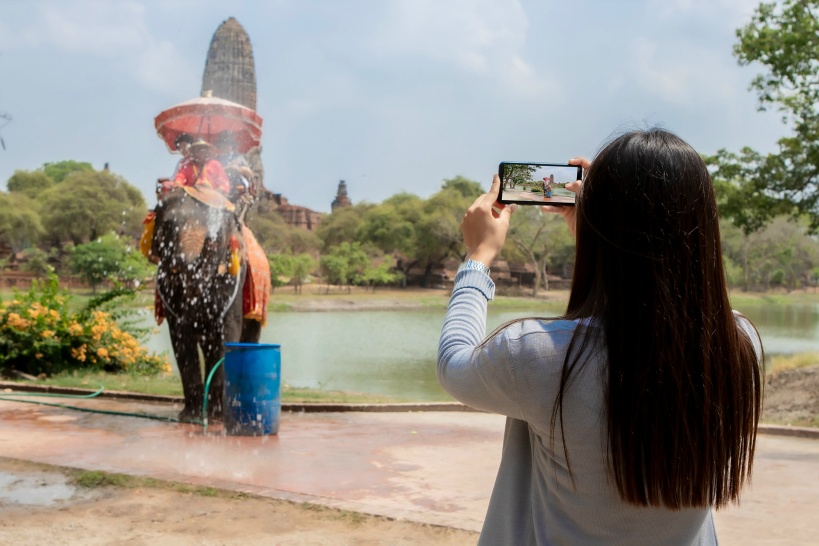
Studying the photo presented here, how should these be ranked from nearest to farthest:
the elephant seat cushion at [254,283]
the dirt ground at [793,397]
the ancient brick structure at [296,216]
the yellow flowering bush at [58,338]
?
1. the elephant seat cushion at [254,283]
2. the dirt ground at [793,397]
3. the yellow flowering bush at [58,338]
4. the ancient brick structure at [296,216]

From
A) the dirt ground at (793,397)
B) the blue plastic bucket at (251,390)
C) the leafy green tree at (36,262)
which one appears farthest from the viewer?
the leafy green tree at (36,262)

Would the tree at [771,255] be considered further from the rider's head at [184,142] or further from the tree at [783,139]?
the rider's head at [184,142]

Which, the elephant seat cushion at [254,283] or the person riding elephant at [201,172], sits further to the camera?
the elephant seat cushion at [254,283]

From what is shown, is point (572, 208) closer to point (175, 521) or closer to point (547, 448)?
point (547, 448)

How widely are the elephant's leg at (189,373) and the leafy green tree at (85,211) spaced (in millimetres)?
36841

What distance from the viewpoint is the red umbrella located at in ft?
28.7

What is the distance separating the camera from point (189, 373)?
7727 millimetres

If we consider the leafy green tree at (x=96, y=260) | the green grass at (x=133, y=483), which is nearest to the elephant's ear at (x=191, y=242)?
the green grass at (x=133, y=483)

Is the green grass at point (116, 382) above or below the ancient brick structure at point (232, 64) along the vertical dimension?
below

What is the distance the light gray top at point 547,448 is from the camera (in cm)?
144

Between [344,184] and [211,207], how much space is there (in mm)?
63467

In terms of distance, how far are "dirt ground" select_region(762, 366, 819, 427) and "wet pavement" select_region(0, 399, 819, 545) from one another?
10.3 ft

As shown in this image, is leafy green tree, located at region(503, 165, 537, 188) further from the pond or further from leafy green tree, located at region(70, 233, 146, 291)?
leafy green tree, located at region(70, 233, 146, 291)

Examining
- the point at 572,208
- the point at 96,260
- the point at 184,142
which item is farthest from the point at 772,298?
the point at 572,208
